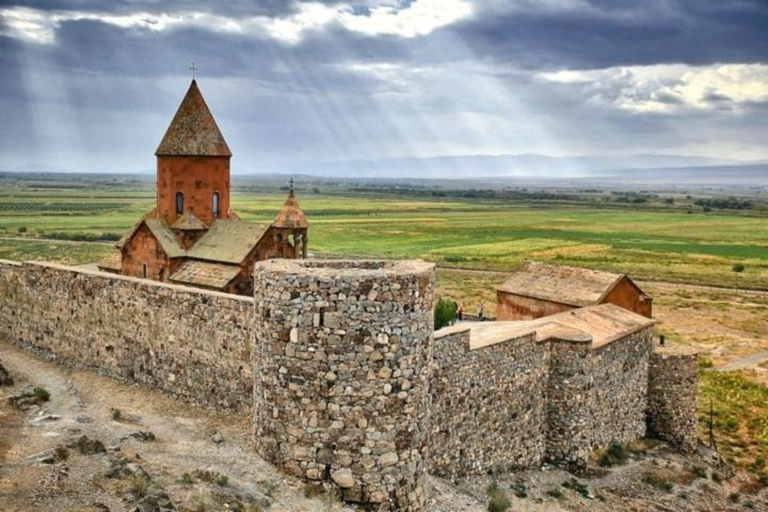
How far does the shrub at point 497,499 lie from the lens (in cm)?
1170

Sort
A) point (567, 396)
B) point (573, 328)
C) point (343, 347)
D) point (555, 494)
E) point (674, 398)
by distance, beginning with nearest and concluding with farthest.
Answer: point (343, 347) < point (555, 494) < point (567, 396) < point (573, 328) < point (674, 398)

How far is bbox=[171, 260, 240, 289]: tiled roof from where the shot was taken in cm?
2305

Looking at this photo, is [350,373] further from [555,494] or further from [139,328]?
[555,494]

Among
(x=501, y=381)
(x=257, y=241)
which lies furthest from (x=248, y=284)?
(x=501, y=381)

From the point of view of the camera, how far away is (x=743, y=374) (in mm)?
26984

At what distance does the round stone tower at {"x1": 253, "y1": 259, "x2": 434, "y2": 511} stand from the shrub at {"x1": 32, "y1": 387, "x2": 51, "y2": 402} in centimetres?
532

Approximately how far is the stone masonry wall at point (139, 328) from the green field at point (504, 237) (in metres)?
37.7

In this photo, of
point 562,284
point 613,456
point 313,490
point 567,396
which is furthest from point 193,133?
point 313,490

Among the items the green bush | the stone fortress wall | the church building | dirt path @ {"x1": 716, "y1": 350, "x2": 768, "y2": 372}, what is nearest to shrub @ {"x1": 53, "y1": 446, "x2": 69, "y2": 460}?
the stone fortress wall

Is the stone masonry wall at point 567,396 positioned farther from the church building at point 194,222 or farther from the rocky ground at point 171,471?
the church building at point 194,222

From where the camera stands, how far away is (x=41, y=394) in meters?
12.1

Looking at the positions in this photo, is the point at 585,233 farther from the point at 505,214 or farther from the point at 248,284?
the point at 248,284

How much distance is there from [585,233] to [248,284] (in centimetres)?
8032

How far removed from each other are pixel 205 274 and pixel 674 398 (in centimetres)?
1449
